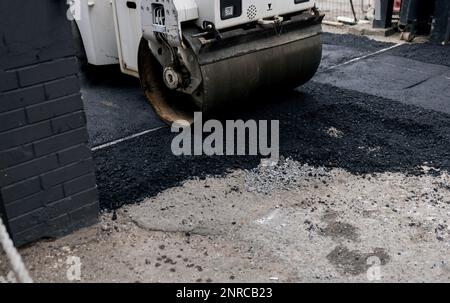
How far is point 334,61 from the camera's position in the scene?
782cm

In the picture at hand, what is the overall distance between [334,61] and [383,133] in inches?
115

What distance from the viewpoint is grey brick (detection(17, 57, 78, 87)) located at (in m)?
3.09

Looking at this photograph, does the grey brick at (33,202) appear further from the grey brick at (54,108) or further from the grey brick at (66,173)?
the grey brick at (54,108)

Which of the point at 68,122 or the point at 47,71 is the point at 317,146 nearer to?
the point at 68,122

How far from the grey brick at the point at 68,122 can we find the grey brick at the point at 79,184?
1.24 ft

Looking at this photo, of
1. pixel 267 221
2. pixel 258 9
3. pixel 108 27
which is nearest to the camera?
pixel 267 221

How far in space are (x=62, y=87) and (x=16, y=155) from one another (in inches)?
20.1

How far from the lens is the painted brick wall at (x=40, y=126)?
9.91 ft

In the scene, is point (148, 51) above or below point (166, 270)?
above

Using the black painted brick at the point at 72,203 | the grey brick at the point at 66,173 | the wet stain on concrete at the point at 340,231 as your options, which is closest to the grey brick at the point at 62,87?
the grey brick at the point at 66,173

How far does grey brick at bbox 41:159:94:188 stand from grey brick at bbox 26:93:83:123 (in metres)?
0.38

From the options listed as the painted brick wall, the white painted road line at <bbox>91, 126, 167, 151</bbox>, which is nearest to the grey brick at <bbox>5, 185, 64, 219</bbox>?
the painted brick wall
